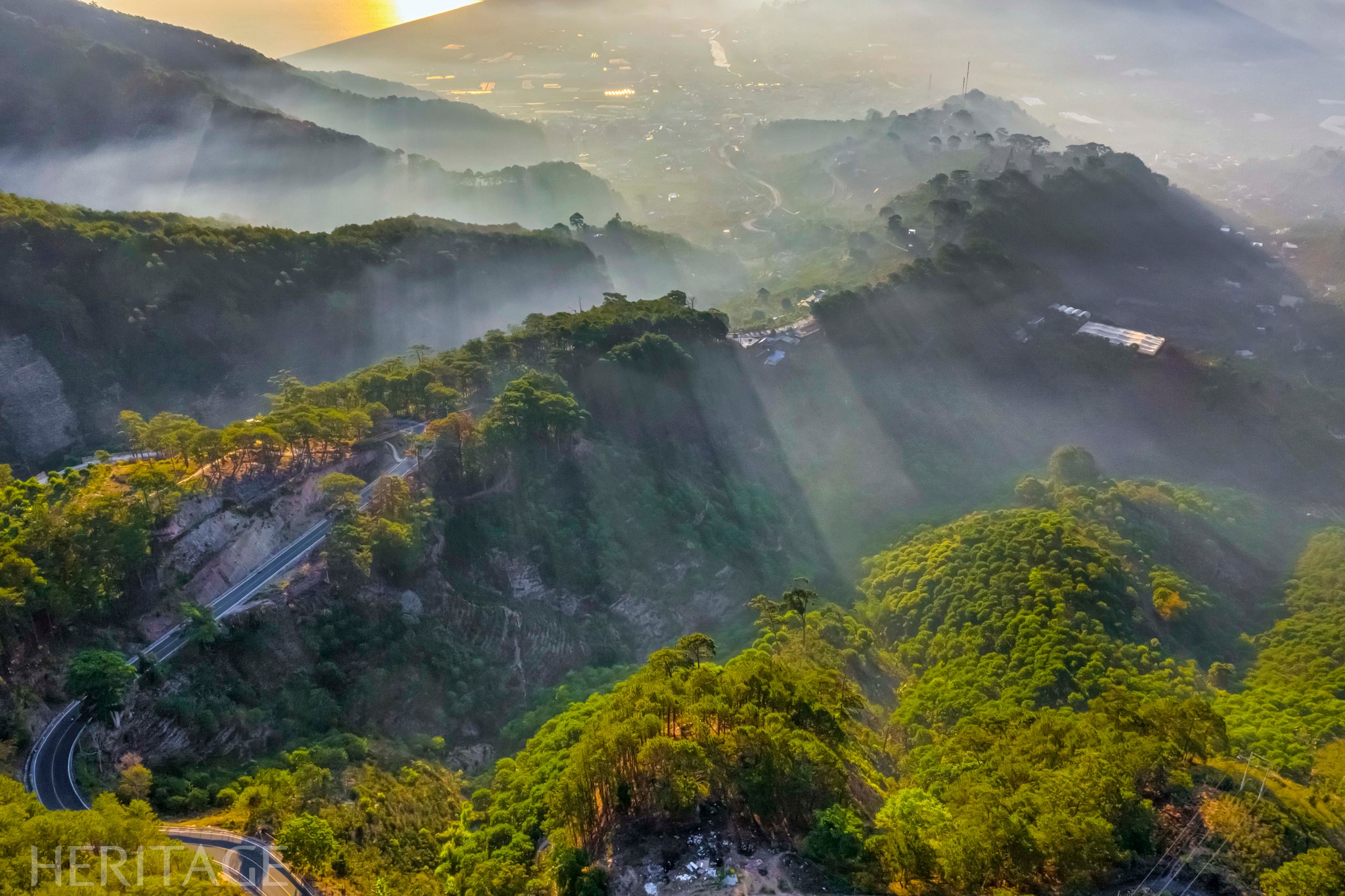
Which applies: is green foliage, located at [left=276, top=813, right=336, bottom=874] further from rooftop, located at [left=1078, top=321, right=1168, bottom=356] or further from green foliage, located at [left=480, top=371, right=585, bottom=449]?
rooftop, located at [left=1078, top=321, right=1168, bottom=356]

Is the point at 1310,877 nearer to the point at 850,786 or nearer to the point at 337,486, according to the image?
the point at 850,786

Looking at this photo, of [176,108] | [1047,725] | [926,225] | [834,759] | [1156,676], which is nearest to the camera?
[834,759]

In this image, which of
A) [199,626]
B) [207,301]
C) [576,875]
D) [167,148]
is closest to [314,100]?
[167,148]

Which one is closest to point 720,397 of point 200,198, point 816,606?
point 816,606

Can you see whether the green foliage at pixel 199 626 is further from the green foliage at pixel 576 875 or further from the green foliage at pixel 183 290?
the green foliage at pixel 576 875

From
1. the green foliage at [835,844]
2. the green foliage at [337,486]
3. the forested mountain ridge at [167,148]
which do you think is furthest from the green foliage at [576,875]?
the forested mountain ridge at [167,148]

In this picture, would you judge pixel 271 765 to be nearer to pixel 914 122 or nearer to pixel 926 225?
pixel 926 225
